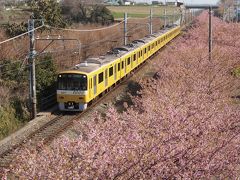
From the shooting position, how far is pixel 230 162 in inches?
361

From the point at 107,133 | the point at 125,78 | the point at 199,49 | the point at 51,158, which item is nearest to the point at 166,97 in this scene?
the point at 107,133

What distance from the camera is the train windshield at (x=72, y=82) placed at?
779 inches

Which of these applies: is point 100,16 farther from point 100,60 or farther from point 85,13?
point 100,60

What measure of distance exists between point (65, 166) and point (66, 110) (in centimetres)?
1409

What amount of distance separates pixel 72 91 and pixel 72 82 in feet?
1.29

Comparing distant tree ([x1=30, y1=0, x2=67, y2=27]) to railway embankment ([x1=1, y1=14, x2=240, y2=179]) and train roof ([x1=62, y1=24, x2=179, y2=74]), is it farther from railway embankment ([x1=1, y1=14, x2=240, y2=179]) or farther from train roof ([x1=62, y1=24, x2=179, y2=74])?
railway embankment ([x1=1, y1=14, x2=240, y2=179])

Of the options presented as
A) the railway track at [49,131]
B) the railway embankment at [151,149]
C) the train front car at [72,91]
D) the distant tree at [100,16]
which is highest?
the distant tree at [100,16]

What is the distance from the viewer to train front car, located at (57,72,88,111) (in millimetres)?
19844

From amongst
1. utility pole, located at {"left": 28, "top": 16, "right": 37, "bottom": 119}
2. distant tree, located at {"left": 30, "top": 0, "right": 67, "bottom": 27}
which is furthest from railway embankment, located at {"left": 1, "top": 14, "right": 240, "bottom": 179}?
distant tree, located at {"left": 30, "top": 0, "right": 67, "bottom": 27}

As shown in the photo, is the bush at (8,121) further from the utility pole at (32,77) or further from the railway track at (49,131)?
the railway track at (49,131)

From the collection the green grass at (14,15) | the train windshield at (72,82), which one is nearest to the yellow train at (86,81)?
the train windshield at (72,82)

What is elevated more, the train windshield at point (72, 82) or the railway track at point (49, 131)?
the train windshield at point (72, 82)

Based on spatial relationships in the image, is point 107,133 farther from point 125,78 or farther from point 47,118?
point 125,78

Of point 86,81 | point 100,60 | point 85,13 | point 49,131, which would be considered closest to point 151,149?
point 49,131
